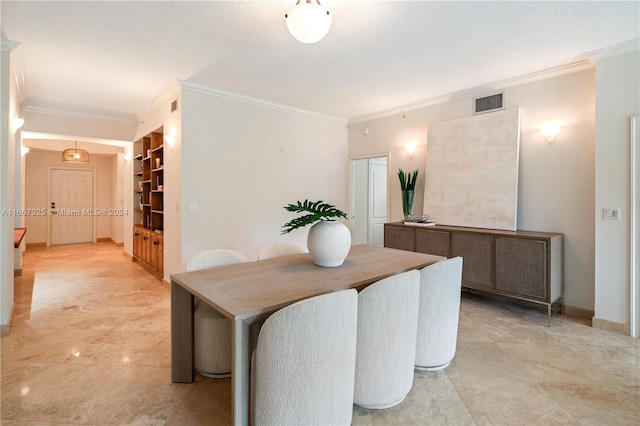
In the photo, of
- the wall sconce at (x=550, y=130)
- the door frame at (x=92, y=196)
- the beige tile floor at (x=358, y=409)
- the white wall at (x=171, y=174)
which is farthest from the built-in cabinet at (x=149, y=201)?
the wall sconce at (x=550, y=130)

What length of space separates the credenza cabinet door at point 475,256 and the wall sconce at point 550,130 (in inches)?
50.0

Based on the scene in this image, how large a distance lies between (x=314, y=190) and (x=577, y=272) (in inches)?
143

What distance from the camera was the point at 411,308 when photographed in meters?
1.80

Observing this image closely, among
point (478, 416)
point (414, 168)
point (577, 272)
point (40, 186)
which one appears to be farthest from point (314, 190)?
point (40, 186)

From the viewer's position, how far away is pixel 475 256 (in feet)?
11.8

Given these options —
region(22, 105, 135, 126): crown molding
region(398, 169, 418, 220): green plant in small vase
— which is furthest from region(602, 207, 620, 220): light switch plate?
region(22, 105, 135, 126): crown molding

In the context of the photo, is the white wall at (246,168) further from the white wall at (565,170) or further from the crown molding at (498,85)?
the white wall at (565,170)

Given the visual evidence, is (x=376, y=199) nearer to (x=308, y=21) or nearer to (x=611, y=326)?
(x=611, y=326)

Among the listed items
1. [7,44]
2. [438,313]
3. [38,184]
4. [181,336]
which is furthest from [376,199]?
[38,184]

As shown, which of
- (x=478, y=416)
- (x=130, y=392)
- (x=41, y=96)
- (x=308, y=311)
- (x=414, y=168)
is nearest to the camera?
(x=308, y=311)

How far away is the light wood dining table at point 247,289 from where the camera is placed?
137 centimetres

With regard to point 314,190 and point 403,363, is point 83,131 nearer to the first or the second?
point 314,190

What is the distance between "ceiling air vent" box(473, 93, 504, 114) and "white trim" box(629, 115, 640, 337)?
1294 millimetres

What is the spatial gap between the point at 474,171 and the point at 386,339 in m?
3.02
